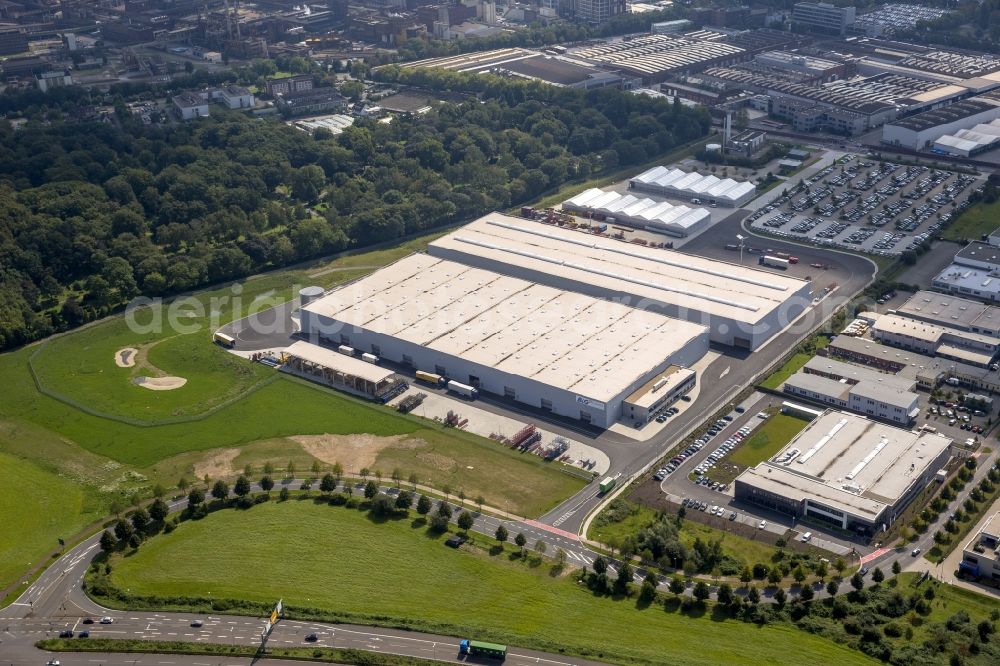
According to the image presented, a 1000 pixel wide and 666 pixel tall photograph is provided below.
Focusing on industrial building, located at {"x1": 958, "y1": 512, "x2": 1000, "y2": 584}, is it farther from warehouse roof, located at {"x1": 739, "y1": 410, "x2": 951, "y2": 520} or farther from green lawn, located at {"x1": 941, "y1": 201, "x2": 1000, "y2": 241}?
green lawn, located at {"x1": 941, "y1": 201, "x2": 1000, "y2": 241}

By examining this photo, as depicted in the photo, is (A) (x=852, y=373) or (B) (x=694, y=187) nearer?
(A) (x=852, y=373)

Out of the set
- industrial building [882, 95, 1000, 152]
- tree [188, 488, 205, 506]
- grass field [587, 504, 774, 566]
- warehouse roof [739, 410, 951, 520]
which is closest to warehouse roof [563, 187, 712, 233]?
industrial building [882, 95, 1000, 152]

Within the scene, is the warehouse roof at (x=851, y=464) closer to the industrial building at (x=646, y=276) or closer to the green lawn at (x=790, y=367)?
the green lawn at (x=790, y=367)

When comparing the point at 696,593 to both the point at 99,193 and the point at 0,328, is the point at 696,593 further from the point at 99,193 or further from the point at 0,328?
the point at 99,193

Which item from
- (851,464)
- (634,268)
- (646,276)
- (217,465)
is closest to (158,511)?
(217,465)

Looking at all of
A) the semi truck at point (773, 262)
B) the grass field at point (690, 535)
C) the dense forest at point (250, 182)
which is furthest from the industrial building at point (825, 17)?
the grass field at point (690, 535)

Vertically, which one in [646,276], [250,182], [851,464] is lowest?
[851,464]

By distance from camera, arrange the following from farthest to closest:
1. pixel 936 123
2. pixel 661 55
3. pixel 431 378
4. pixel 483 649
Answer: pixel 661 55 → pixel 936 123 → pixel 431 378 → pixel 483 649

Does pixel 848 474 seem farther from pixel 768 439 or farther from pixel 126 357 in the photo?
pixel 126 357
